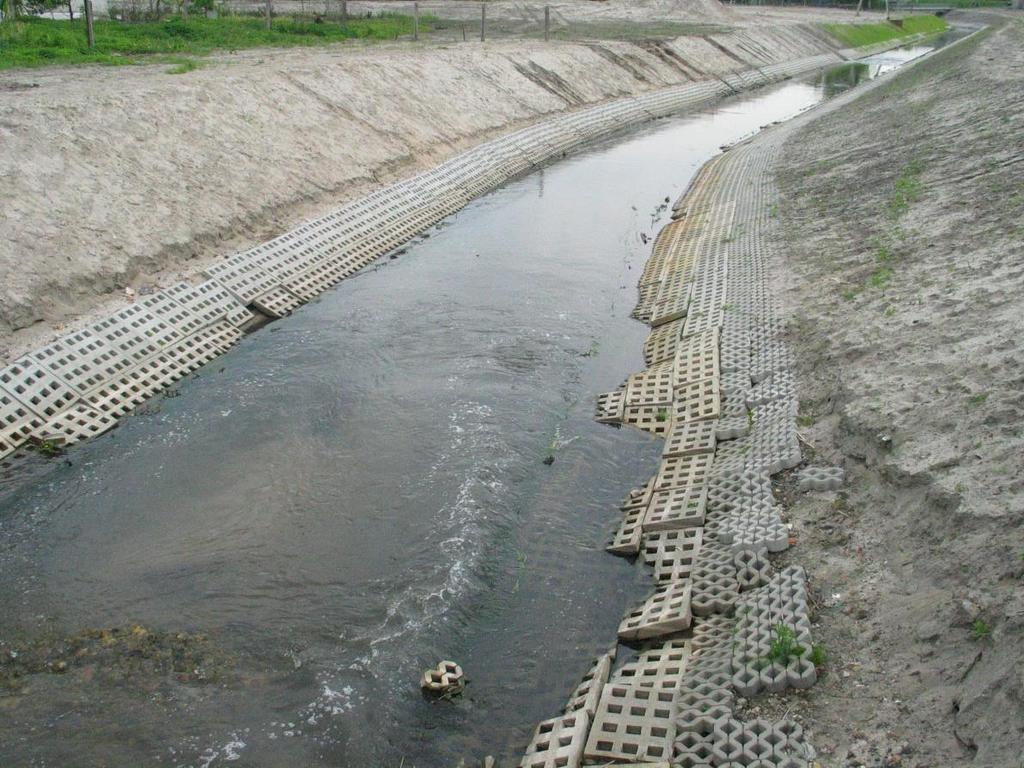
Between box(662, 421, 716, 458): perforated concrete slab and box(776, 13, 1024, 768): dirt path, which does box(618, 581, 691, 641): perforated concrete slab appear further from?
box(662, 421, 716, 458): perforated concrete slab

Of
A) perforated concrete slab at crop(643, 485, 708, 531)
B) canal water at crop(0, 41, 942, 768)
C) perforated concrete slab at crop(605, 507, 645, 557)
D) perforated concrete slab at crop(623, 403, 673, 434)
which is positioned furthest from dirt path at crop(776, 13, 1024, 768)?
canal water at crop(0, 41, 942, 768)

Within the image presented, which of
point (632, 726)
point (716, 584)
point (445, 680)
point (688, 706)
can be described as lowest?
point (445, 680)

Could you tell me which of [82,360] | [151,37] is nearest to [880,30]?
[151,37]

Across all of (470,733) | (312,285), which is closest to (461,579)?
(470,733)

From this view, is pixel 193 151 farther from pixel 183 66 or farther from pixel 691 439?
pixel 691 439

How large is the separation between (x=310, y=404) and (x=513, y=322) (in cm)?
478

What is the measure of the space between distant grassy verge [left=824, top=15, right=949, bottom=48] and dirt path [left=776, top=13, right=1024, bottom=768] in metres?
68.0

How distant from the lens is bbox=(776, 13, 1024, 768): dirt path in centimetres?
662

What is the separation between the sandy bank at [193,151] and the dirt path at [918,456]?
1120 centimetres

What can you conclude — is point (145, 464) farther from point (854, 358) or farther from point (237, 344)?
point (854, 358)

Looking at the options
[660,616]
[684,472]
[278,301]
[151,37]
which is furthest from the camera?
[151,37]

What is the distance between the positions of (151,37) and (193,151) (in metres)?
18.6

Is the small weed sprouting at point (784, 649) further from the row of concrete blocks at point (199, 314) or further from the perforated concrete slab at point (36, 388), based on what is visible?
the perforated concrete slab at point (36, 388)

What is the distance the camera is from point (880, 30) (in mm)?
87000
